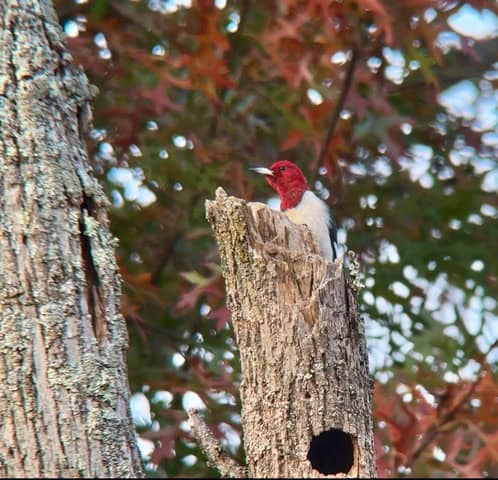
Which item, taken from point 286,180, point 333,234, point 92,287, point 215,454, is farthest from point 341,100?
point 215,454

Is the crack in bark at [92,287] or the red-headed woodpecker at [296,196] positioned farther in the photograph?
the red-headed woodpecker at [296,196]

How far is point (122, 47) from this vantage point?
19.3ft

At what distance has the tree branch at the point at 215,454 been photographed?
297 cm

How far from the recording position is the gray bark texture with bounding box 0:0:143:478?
2.82 metres

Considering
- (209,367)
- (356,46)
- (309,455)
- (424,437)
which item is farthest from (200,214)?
(309,455)

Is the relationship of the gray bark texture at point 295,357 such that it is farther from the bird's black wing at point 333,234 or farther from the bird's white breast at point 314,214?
the bird's black wing at point 333,234

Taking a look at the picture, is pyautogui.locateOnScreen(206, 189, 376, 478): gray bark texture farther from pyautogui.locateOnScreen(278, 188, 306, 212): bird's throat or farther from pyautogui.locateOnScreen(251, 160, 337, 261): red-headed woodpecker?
pyautogui.locateOnScreen(278, 188, 306, 212): bird's throat

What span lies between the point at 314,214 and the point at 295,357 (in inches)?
110

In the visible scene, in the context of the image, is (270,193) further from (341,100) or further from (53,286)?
(53,286)

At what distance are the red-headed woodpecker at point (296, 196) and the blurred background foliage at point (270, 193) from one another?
5.3 inches

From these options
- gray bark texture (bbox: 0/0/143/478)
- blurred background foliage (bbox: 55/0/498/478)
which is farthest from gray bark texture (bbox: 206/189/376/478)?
blurred background foliage (bbox: 55/0/498/478)

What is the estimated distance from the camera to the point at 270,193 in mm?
6387

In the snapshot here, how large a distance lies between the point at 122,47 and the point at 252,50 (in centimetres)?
73

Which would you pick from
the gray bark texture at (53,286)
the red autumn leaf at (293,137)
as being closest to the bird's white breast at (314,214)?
the red autumn leaf at (293,137)
